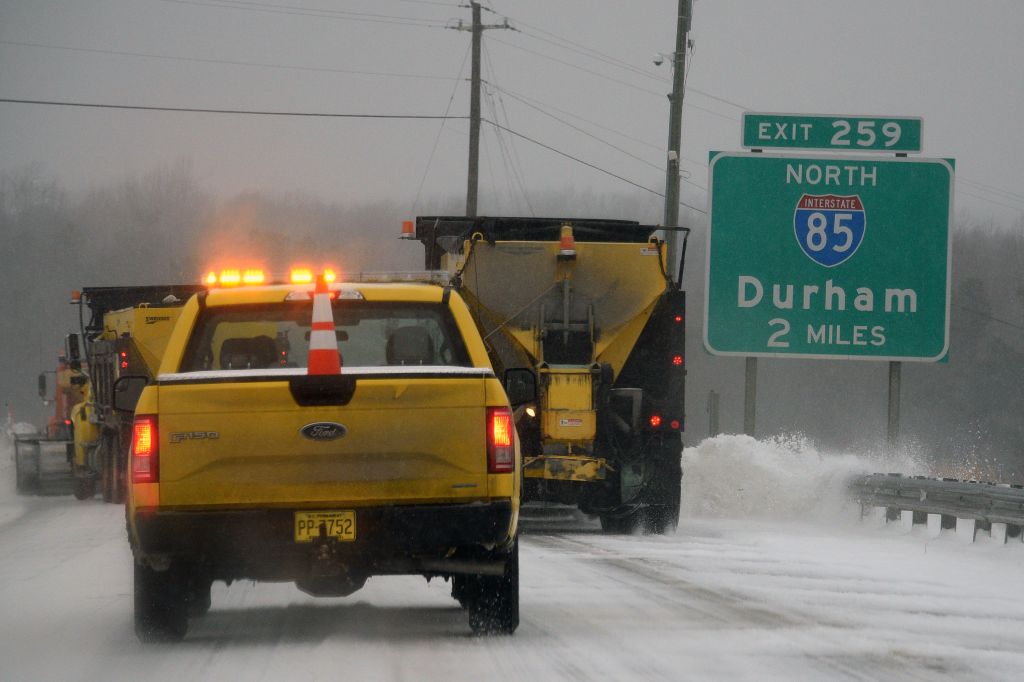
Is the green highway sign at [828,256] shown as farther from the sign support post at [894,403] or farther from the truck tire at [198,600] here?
the truck tire at [198,600]

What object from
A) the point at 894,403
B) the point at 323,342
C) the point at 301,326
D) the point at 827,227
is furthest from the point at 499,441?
the point at 894,403

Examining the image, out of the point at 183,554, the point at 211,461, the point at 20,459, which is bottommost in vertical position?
the point at 20,459

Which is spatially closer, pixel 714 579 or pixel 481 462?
pixel 481 462

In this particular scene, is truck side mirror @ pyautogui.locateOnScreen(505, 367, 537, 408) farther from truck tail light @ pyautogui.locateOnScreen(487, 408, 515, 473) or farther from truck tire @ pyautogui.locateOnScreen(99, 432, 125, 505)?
truck tire @ pyautogui.locateOnScreen(99, 432, 125, 505)

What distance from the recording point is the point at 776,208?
23.1 meters

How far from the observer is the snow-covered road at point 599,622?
7762 mm

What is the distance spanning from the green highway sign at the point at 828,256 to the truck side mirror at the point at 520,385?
13631mm

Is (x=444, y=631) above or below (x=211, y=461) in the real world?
below

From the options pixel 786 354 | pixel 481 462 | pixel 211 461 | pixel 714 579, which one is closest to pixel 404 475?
pixel 481 462

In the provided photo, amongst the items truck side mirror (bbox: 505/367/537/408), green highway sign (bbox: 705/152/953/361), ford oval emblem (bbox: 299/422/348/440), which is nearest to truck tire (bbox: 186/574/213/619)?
ford oval emblem (bbox: 299/422/348/440)

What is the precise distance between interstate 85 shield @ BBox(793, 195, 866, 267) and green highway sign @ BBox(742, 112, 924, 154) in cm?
80

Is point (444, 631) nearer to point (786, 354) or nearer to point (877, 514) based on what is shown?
point (877, 514)

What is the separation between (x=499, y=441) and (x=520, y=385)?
1.09 metres

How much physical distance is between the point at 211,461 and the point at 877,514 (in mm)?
12804
